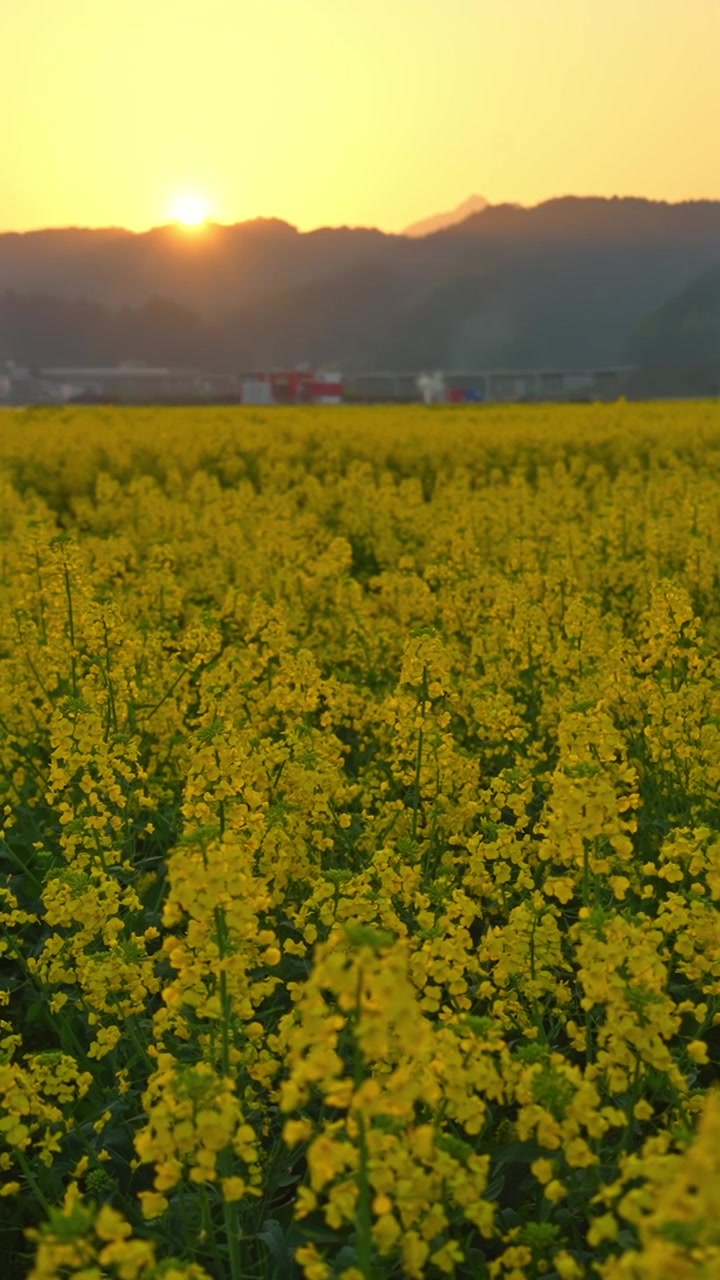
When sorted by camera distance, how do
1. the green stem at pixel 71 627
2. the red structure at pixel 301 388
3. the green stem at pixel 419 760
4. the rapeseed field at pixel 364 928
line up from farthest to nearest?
the red structure at pixel 301 388, the green stem at pixel 71 627, the green stem at pixel 419 760, the rapeseed field at pixel 364 928

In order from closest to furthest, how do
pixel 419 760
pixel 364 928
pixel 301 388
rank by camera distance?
pixel 364 928 < pixel 419 760 < pixel 301 388

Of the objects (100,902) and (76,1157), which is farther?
(76,1157)

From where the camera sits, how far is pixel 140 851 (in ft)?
18.7

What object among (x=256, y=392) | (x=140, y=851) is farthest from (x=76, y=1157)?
(x=256, y=392)

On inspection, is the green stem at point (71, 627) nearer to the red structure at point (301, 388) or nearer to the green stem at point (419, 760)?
the green stem at point (419, 760)

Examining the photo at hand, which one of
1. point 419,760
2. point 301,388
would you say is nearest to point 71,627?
point 419,760

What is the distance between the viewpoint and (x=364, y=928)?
6.28ft

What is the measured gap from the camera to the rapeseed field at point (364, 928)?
7.24 feet

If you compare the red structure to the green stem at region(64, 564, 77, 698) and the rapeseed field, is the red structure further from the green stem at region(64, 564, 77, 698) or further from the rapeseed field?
the green stem at region(64, 564, 77, 698)

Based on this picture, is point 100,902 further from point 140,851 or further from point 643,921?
point 140,851

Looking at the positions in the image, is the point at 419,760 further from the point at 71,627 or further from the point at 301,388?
the point at 301,388

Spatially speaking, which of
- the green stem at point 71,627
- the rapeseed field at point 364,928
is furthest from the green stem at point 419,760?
the green stem at point 71,627

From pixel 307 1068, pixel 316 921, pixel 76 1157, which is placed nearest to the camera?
pixel 307 1068

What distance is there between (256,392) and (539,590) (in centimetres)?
10010
